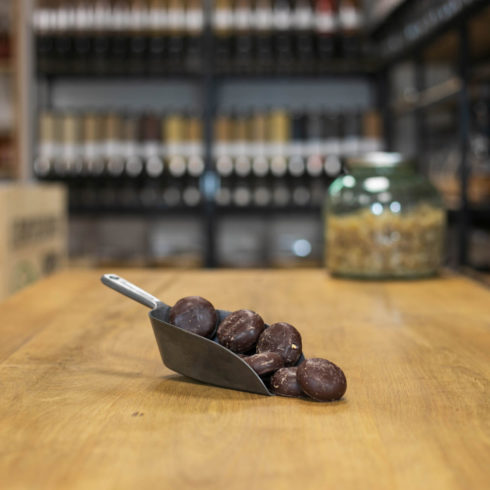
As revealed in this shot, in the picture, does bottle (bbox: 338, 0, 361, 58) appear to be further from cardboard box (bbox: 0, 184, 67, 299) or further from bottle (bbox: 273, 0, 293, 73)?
cardboard box (bbox: 0, 184, 67, 299)

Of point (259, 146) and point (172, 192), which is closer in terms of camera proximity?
point (259, 146)

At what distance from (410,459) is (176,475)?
152mm

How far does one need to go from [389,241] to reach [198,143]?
2183mm

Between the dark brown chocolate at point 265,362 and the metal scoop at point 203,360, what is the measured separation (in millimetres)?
12

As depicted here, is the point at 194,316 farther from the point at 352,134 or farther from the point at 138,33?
the point at 138,33

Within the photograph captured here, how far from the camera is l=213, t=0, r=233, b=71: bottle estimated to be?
11.3 ft

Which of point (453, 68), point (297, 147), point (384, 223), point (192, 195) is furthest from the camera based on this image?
point (192, 195)

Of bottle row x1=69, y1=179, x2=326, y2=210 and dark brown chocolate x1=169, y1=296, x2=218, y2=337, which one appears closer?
dark brown chocolate x1=169, y1=296, x2=218, y2=337

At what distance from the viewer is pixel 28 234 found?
1928mm

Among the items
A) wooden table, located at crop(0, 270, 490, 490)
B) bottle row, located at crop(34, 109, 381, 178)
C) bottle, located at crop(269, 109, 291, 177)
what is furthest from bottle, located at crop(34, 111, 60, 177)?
wooden table, located at crop(0, 270, 490, 490)

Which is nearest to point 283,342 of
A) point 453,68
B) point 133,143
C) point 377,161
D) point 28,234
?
point 377,161

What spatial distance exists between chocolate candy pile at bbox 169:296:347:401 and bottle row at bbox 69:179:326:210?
280cm

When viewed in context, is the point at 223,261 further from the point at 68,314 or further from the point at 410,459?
the point at 410,459

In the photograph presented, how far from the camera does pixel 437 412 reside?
55 centimetres
